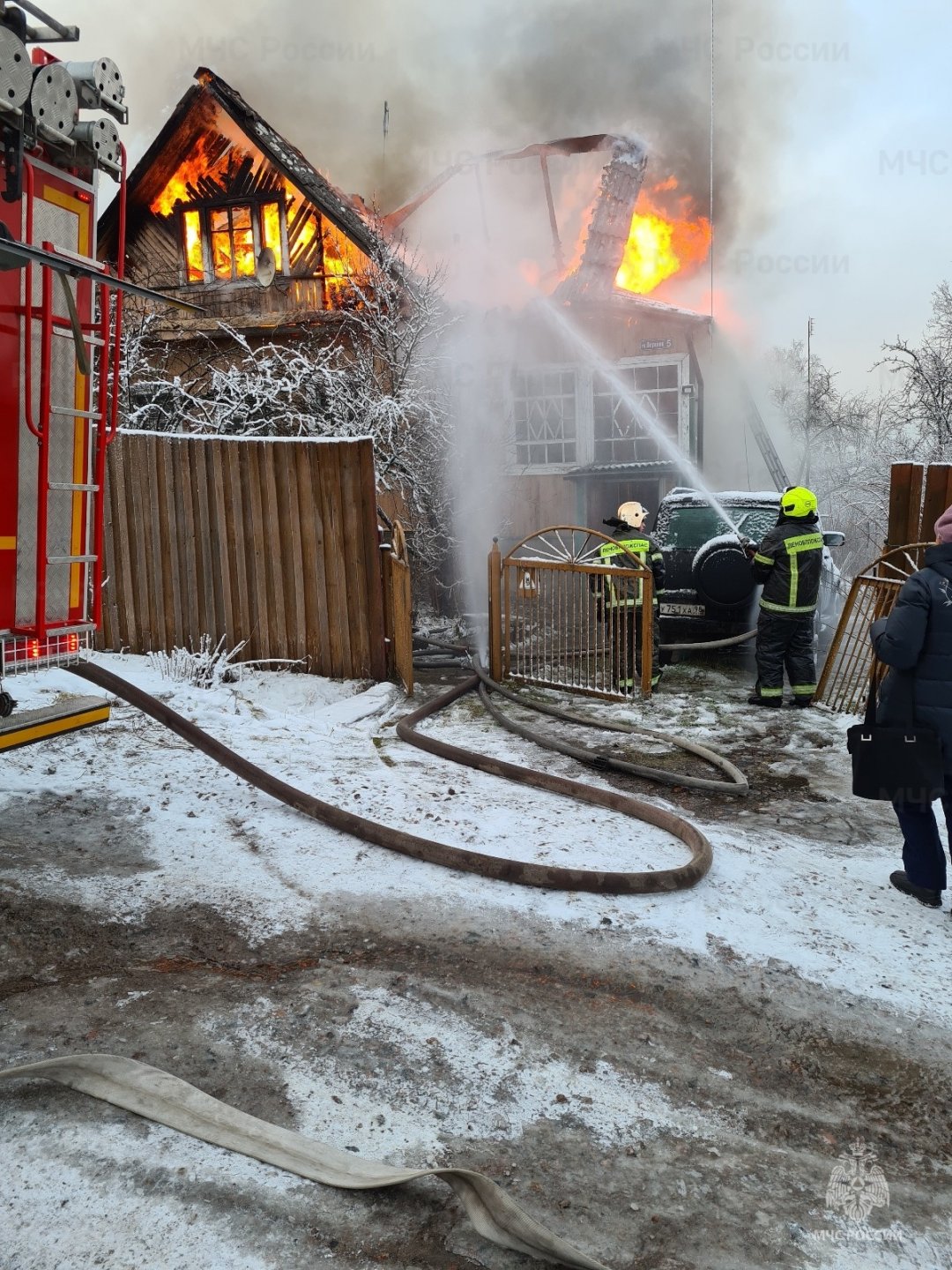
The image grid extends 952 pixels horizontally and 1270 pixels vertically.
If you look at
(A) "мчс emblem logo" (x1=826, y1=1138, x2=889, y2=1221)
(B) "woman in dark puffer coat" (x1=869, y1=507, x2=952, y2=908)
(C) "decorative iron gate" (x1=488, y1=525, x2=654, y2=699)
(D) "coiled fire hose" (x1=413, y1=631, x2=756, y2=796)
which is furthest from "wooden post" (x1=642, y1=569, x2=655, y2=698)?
(A) "мчс emblem logo" (x1=826, y1=1138, x2=889, y2=1221)

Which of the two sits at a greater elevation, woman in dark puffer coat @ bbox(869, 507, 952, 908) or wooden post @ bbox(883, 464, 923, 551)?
wooden post @ bbox(883, 464, 923, 551)

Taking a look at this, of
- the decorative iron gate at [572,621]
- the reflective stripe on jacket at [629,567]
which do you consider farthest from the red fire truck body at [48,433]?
the reflective stripe on jacket at [629,567]

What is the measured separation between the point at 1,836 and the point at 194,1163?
2528mm

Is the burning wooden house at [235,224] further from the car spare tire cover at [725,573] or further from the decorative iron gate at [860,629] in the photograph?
the decorative iron gate at [860,629]

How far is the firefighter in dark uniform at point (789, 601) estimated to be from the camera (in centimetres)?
751

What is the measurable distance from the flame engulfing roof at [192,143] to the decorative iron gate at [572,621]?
830cm

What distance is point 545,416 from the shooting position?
17.5 m

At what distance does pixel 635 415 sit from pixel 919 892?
47.8 ft

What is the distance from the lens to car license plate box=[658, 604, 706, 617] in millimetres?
9422

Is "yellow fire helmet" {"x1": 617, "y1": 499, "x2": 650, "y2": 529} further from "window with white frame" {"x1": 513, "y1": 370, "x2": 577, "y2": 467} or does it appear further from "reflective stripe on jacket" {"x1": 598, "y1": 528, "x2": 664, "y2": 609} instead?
"window with white frame" {"x1": 513, "y1": 370, "x2": 577, "y2": 467}

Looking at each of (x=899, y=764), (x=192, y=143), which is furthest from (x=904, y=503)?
(x=192, y=143)

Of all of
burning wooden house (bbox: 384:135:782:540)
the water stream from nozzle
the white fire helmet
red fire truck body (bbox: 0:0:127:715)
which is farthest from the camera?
burning wooden house (bbox: 384:135:782:540)

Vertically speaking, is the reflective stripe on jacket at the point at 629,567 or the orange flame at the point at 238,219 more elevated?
the orange flame at the point at 238,219

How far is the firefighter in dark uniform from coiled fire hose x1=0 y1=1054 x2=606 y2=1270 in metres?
6.26
